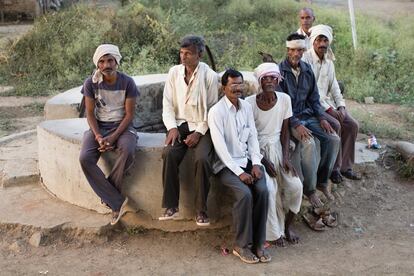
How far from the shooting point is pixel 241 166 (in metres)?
4.25

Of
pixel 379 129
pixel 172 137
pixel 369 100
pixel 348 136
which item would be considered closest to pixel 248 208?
pixel 172 137

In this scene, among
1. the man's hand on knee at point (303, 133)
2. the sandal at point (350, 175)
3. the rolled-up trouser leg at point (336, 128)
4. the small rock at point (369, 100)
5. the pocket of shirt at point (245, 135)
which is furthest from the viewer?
the small rock at point (369, 100)

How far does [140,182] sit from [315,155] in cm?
144

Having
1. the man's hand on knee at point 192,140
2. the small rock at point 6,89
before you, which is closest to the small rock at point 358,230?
the man's hand on knee at point 192,140

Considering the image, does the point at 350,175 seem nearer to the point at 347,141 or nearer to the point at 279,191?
the point at 347,141

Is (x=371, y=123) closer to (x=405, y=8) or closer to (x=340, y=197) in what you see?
(x=340, y=197)

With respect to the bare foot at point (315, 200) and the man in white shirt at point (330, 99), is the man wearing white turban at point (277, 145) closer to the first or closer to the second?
the bare foot at point (315, 200)

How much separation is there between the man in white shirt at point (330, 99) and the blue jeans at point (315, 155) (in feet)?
0.70

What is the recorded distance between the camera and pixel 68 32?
36.6ft

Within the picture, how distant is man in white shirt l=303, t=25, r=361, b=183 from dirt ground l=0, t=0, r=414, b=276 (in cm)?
37

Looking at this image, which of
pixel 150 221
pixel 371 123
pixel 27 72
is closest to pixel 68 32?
pixel 27 72

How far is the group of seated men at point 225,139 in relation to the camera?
13.8 ft

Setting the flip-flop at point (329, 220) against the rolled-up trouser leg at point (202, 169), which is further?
the flip-flop at point (329, 220)

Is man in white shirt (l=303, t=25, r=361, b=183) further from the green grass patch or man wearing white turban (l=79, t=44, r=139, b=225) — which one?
man wearing white turban (l=79, t=44, r=139, b=225)
